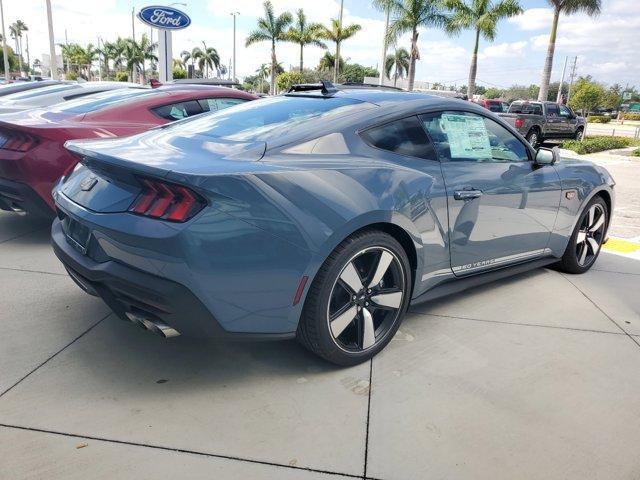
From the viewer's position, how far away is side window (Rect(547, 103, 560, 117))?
66.6 ft

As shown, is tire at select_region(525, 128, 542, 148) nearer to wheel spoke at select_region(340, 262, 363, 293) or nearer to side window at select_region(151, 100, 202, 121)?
side window at select_region(151, 100, 202, 121)

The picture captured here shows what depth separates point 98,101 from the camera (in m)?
5.42

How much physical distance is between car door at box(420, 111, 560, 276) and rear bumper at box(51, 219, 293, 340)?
139 cm

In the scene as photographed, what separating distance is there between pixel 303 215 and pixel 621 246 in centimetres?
484

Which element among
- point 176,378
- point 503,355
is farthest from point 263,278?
point 503,355

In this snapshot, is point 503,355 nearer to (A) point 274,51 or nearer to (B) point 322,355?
(B) point 322,355

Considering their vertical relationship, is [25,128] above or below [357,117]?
A: below

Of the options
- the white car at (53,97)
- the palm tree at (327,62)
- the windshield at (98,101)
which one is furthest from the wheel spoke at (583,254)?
the palm tree at (327,62)

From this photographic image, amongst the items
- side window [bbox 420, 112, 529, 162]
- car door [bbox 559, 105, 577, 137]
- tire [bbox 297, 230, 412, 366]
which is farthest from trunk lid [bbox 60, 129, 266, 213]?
car door [bbox 559, 105, 577, 137]

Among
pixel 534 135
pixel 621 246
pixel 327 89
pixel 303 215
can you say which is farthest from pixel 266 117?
pixel 534 135

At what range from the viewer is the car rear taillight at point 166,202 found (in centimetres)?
218

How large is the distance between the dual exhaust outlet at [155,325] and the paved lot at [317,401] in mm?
357

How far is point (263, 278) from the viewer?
231 cm

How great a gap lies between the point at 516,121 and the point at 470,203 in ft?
56.9
